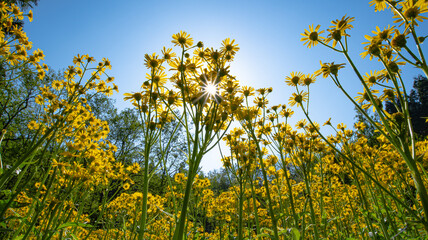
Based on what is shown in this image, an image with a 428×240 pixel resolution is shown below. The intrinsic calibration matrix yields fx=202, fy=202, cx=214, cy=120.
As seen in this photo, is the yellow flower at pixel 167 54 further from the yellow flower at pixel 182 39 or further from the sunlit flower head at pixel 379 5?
the sunlit flower head at pixel 379 5

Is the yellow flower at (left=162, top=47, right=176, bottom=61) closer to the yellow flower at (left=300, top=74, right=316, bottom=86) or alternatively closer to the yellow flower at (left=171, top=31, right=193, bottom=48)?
the yellow flower at (left=171, top=31, right=193, bottom=48)

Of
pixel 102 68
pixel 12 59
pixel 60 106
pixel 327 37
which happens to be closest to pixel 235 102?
pixel 327 37

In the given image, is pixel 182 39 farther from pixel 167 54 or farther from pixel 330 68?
pixel 330 68

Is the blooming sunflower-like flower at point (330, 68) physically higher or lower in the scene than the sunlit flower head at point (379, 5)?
lower

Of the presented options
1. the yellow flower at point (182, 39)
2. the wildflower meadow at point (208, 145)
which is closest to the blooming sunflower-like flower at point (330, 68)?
the wildflower meadow at point (208, 145)

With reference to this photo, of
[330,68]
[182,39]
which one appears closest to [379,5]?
[330,68]

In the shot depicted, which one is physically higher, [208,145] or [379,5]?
[379,5]

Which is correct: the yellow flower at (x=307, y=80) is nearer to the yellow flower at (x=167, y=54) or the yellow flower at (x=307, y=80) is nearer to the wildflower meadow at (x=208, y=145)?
the wildflower meadow at (x=208, y=145)

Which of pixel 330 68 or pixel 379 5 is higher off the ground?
pixel 379 5

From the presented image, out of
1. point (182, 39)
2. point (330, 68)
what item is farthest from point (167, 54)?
point (330, 68)

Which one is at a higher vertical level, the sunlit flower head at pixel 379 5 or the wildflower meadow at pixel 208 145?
the sunlit flower head at pixel 379 5

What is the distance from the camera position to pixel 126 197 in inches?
192

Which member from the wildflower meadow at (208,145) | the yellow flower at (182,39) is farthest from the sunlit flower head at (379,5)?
the yellow flower at (182,39)

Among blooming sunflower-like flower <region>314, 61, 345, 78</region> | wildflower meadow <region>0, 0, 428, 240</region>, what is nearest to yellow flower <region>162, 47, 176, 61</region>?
wildflower meadow <region>0, 0, 428, 240</region>
